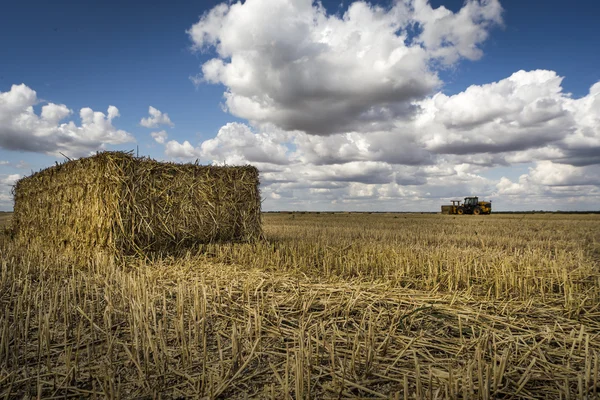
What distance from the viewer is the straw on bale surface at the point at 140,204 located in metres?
8.16

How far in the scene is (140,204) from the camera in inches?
333

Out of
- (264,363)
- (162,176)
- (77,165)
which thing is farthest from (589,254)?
(77,165)

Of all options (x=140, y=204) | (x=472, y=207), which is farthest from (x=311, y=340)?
(x=472, y=207)

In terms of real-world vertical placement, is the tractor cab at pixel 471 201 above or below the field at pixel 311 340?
above

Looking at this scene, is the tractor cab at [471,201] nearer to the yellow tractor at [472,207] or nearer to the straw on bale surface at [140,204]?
the yellow tractor at [472,207]

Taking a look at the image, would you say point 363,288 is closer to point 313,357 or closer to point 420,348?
point 420,348

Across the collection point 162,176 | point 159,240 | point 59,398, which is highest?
point 162,176

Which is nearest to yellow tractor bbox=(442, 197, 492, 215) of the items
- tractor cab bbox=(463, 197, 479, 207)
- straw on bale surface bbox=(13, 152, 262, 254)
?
tractor cab bbox=(463, 197, 479, 207)

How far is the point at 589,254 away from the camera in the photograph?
9.70 meters

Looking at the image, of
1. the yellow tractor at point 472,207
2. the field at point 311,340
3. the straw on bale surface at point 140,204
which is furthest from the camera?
the yellow tractor at point 472,207

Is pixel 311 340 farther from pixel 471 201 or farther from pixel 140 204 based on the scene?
pixel 471 201

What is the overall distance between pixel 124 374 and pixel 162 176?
6708 mm

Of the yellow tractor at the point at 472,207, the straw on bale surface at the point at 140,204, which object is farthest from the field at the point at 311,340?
the yellow tractor at the point at 472,207

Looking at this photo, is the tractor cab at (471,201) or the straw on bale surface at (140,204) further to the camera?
the tractor cab at (471,201)
